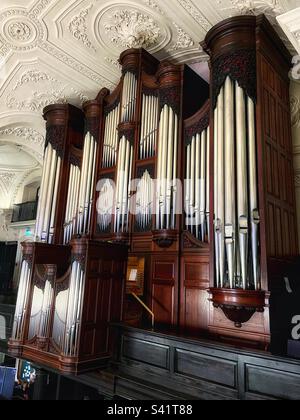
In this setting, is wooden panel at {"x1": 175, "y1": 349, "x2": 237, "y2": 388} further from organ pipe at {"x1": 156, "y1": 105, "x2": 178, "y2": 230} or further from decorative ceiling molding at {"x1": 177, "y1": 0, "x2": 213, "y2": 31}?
decorative ceiling molding at {"x1": 177, "y1": 0, "x2": 213, "y2": 31}

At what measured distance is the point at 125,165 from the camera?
448 cm

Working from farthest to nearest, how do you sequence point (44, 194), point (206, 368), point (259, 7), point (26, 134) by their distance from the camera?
point (26, 134) < point (44, 194) < point (259, 7) < point (206, 368)

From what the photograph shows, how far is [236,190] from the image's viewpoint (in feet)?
10.4

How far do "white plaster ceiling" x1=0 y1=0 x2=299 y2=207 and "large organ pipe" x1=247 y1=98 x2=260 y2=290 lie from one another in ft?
4.22

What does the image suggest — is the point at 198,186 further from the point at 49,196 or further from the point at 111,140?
the point at 49,196

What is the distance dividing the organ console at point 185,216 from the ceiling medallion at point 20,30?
122 cm

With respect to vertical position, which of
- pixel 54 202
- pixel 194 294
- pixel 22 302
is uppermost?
pixel 54 202

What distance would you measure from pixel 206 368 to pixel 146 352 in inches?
24.8

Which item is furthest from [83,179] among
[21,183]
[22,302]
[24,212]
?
[21,183]

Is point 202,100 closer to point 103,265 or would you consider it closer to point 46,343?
point 103,265

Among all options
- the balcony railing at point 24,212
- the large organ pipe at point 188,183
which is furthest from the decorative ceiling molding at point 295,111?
the balcony railing at point 24,212

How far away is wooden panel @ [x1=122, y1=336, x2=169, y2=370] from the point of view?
302 cm

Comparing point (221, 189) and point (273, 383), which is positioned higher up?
point (221, 189)
